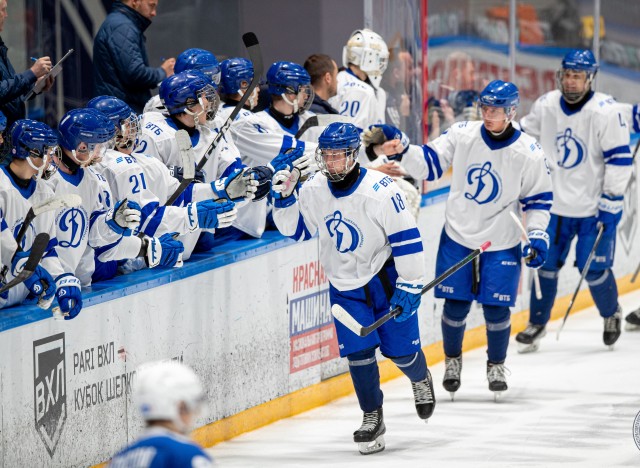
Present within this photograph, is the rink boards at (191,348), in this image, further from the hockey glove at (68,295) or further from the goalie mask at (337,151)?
the goalie mask at (337,151)

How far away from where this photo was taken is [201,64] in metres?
6.32

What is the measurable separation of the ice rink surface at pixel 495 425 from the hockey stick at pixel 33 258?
1309 millimetres

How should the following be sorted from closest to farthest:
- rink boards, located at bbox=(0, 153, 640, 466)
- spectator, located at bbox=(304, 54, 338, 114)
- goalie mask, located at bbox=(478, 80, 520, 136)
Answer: rink boards, located at bbox=(0, 153, 640, 466), goalie mask, located at bbox=(478, 80, 520, 136), spectator, located at bbox=(304, 54, 338, 114)

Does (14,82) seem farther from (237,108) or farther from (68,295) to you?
(68,295)

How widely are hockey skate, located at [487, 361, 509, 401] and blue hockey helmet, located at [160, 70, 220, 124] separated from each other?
5.93ft

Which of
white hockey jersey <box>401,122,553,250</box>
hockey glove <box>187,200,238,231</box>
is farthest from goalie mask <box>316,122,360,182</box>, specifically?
white hockey jersey <box>401,122,553,250</box>

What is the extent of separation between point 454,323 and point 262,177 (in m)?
1.36

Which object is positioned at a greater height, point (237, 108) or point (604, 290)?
point (237, 108)

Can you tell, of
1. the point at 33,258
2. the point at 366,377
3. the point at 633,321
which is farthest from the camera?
the point at 633,321

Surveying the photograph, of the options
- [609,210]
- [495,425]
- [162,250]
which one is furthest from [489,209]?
[162,250]

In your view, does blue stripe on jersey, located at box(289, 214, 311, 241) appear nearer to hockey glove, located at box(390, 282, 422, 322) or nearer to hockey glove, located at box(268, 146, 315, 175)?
hockey glove, located at box(268, 146, 315, 175)

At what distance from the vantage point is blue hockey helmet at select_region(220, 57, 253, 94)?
A: 6617mm

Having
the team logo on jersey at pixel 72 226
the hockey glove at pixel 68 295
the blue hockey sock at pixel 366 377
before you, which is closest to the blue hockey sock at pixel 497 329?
the blue hockey sock at pixel 366 377

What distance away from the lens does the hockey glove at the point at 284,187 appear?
573 centimetres
